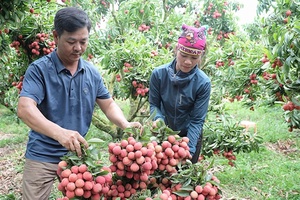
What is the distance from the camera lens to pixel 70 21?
1867 millimetres

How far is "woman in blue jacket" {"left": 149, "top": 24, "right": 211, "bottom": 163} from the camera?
2.30 m

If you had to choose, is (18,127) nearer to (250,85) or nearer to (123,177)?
(250,85)

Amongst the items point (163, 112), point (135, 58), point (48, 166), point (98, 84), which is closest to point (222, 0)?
point (135, 58)

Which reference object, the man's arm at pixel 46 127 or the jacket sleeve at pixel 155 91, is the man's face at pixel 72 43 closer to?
the man's arm at pixel 46 127

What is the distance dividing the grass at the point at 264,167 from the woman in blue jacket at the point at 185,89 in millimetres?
1068

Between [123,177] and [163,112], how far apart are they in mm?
1065

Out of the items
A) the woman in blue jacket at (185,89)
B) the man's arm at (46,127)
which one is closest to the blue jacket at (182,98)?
the woman in blue jacket at (185,89)

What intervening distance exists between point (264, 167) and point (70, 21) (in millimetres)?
4484

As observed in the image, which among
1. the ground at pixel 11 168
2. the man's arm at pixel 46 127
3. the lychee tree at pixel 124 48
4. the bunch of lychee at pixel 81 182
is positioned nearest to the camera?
the bunch of lychee at pixel 81 182

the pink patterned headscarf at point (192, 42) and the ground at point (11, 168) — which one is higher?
the pink patterned headscarf at point (192, 42)

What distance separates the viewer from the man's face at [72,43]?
1.88 meters

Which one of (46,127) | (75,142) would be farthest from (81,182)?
(46,127)

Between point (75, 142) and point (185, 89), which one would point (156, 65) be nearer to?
point (185, 89)

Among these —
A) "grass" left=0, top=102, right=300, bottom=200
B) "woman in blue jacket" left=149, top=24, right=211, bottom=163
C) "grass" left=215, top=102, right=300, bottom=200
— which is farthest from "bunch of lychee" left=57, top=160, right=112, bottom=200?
"grass" left=215, top=102, right=300, bottom=200
